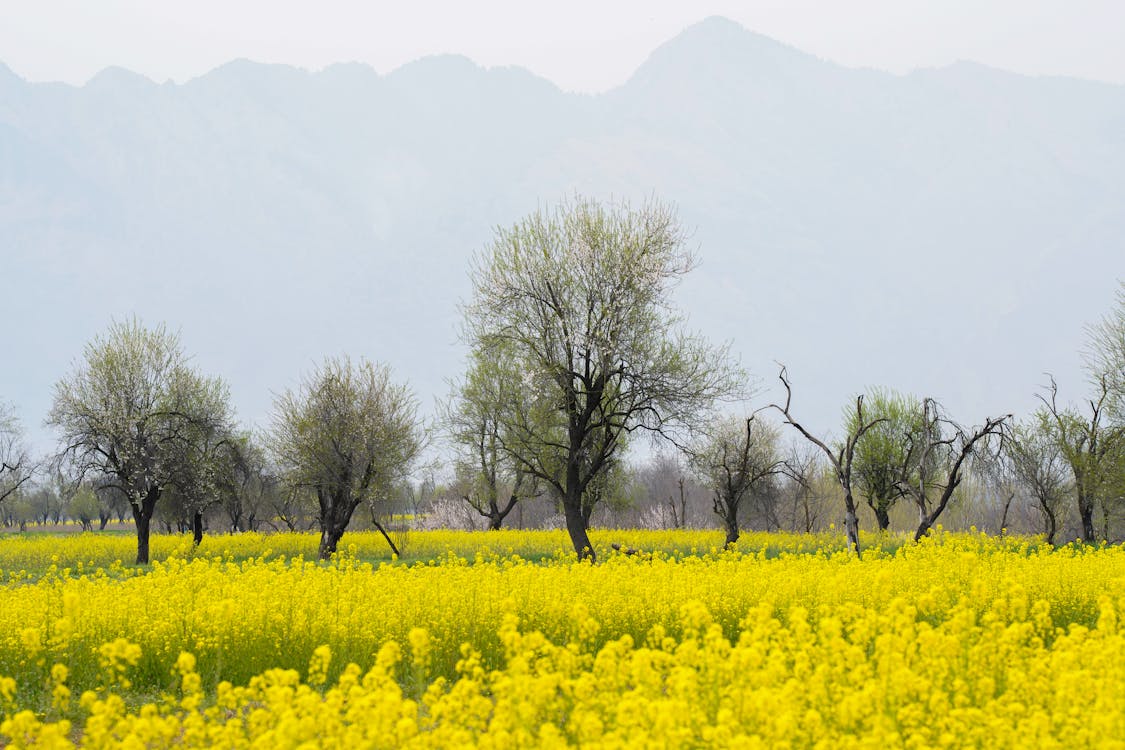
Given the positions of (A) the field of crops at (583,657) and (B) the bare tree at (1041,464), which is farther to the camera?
(B) the bare tree at (1041,464)

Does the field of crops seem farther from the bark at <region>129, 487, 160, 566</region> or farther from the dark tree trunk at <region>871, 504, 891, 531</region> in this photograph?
the dark tree trunk at <region>871, 504, 891, 531</region>

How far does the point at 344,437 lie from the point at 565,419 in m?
7.62

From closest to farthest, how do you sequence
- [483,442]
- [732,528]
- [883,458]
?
[732,528] → [883,458] → [483,442]

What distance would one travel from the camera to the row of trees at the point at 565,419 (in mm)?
24688

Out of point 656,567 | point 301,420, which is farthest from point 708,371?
point 301,420

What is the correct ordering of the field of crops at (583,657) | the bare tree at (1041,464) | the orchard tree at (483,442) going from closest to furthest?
1. the field of crops at (583,657)
2. the bare tree at (1041,464)
3. the orchard tree at (483,442)

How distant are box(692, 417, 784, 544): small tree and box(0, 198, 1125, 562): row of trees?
5.8 inches

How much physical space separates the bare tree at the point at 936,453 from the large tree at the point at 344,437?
660 inches

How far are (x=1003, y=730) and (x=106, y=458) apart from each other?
3228 centimetres

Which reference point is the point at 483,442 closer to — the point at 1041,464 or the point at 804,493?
the point at 804,493

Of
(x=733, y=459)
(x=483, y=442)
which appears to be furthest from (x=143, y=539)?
(x=733, y=459)

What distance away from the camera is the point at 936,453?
35.2 m

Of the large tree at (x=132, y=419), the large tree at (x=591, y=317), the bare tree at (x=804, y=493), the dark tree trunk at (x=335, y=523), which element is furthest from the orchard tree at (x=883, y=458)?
the large tree at (x=132, y=419)

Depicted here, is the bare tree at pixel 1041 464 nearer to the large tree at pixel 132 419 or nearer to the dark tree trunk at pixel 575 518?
the dark tree trunk at pixel 575 518
